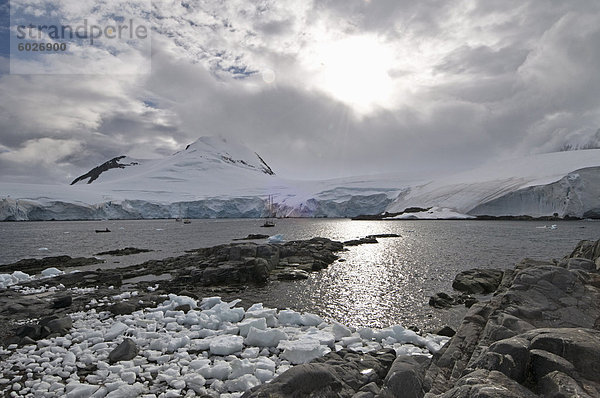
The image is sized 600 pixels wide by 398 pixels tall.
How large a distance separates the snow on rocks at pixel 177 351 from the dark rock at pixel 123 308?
0.31 m

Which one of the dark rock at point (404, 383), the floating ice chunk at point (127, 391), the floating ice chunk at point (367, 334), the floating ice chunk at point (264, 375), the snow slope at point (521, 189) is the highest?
the snow slope at point (521, 189)

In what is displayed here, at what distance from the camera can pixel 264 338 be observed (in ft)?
28.8

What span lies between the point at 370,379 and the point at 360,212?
→ 105 metres

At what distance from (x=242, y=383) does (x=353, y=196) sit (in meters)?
103

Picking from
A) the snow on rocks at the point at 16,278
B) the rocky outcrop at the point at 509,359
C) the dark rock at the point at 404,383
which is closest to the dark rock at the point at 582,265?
the rocky outcrop at the point at 509,359

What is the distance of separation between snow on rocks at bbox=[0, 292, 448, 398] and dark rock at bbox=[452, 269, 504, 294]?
7307 mm

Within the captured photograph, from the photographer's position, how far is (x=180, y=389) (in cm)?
666

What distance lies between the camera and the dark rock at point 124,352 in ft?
26.1

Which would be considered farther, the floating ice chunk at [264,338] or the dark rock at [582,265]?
the dark rock at [582,265]

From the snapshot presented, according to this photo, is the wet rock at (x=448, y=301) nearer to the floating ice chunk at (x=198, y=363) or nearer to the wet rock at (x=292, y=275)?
the wet rock at (x=292, y=275)

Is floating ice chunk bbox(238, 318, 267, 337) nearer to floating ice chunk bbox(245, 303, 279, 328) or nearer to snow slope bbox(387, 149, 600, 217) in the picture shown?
floating ice chunk bbox(245, 303, 279, 328)

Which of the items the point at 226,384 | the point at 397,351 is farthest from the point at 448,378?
the point at 226,384

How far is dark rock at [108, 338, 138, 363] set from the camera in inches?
313

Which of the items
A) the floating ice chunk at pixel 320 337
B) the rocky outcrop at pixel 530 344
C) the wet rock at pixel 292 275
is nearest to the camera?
the rocky outcrop at pixel 530 344
